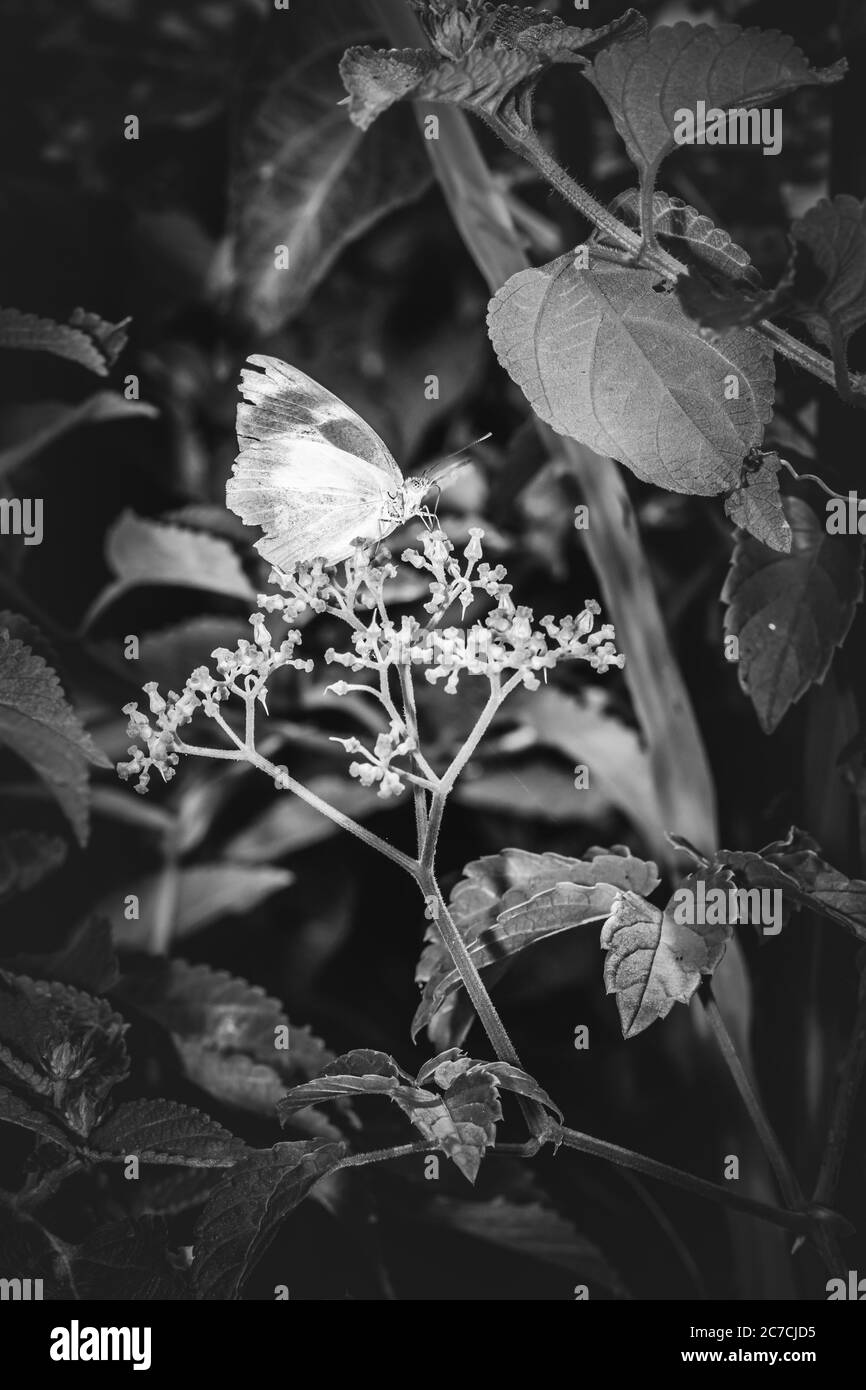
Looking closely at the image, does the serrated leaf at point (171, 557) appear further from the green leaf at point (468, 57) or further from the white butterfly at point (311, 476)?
the green leaf at point (468, 57)

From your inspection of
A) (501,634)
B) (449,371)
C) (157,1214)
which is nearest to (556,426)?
(501,634)

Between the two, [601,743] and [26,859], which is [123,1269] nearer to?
[26,859]

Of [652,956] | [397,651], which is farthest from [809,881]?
[397,651]

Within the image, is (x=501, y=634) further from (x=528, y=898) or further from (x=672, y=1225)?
(x=672, y=1225)

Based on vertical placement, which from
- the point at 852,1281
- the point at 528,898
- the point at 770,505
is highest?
the point at 770,505

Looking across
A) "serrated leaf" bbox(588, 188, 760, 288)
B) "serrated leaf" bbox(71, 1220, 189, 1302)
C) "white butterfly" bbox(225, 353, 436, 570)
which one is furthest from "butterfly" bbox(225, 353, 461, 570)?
"serrated leaf" bbox(71, 1220, 189, 1302)

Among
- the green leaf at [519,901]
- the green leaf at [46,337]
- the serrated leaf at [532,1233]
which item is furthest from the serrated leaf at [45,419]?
the serrated leaf at [532,1233]
